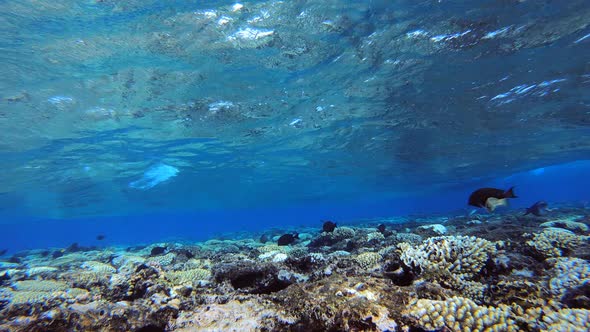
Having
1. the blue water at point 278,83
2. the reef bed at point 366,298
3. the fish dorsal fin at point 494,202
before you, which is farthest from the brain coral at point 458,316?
the blue water at point 278,83

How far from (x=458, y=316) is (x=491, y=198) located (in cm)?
380

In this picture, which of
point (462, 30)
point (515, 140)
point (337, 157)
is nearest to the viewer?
point (462, 30)

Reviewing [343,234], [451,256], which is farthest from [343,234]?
[451,256]

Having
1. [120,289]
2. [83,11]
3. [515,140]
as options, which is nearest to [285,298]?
[120,289]

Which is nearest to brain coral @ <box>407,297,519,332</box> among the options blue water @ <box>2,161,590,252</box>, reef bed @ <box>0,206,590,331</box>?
reef bed @ <box>0,206,590,331</box>

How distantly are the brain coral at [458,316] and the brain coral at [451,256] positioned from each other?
3.25ft

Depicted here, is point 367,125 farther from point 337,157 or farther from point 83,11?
point 83,11

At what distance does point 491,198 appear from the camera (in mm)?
5492

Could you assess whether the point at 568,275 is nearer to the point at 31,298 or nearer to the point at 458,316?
the point at 458,316

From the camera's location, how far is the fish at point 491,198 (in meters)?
5.40

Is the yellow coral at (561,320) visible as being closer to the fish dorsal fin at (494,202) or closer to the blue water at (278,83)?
the fish dorsal fin at (494,202)

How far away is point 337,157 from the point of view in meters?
30.9

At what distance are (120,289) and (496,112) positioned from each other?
2333 centimetres

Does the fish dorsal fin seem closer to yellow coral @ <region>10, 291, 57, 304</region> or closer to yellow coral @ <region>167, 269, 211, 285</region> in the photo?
yellow coral @ <region>167, 269, 211, 285</region>
